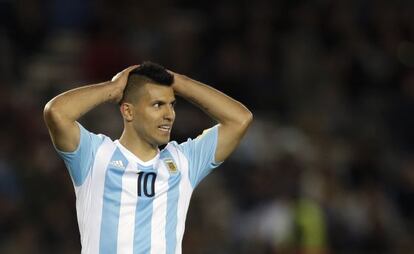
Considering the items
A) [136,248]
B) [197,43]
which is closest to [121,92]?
[136,248]

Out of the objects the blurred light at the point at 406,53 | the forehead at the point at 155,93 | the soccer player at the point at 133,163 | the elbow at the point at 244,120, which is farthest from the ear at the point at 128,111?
the blurred light at the point at 406,53

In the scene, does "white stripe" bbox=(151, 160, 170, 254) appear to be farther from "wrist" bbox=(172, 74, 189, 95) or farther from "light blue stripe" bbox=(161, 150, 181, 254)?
"wrist" bbox=(172, 74, 189, 95)

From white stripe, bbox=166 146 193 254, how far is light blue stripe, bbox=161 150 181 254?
2cm

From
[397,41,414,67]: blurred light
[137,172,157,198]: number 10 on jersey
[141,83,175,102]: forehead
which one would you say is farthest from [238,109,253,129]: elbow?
[397,41,414,67]: blurred light

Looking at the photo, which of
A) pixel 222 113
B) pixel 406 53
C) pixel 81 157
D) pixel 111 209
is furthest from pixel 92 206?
pixel 406 53

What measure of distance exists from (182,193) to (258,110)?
21.5ft

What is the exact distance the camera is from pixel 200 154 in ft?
21.3

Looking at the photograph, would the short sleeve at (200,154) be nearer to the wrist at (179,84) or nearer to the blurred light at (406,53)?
the wrist at (179,84)

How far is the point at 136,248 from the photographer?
6094mm

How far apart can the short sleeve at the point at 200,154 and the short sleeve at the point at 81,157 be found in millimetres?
586

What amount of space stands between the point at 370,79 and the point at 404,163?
4.15 ft

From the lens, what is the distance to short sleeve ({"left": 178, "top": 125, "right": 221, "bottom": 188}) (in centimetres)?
646

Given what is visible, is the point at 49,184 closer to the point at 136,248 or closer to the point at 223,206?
the point at 223,206

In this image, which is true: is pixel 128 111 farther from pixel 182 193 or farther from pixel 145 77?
pixel 182 193
